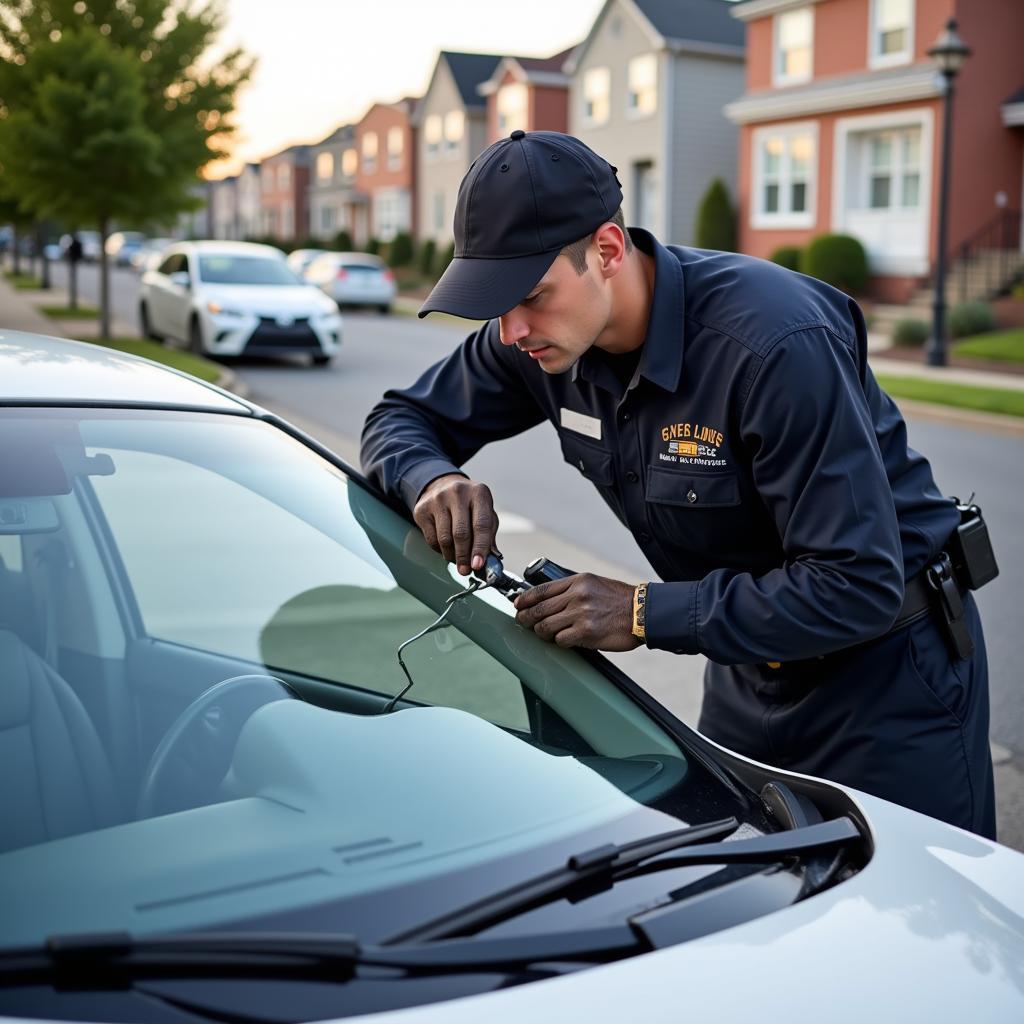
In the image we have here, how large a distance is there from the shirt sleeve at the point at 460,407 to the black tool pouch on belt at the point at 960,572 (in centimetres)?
91

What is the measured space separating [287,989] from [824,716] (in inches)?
52.5

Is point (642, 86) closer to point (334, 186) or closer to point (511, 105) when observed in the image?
point (511, 105)

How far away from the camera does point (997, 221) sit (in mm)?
23234

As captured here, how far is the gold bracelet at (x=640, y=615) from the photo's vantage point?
2.06 meters

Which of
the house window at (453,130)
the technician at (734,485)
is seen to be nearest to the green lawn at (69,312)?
the house window at (453,130)

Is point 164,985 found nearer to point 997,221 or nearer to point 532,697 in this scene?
point 532,697

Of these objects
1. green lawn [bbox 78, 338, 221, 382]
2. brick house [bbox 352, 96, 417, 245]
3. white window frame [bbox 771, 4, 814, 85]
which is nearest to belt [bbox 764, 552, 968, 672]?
green lawn [bbox 78, 338, 221, 382]

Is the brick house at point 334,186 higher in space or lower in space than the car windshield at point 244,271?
higher

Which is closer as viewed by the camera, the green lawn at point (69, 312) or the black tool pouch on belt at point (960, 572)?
the black tool pouch on belt at point (960, 572)

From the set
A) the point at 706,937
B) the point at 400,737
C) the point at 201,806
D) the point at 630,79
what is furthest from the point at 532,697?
the point at 630,79

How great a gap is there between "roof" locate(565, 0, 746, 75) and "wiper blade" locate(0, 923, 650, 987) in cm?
3227

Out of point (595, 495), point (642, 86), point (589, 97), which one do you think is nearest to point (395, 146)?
point (589, 97)

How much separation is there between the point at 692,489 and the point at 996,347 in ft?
55.1

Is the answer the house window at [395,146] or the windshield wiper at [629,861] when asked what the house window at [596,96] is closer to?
the house window at [395,146]
